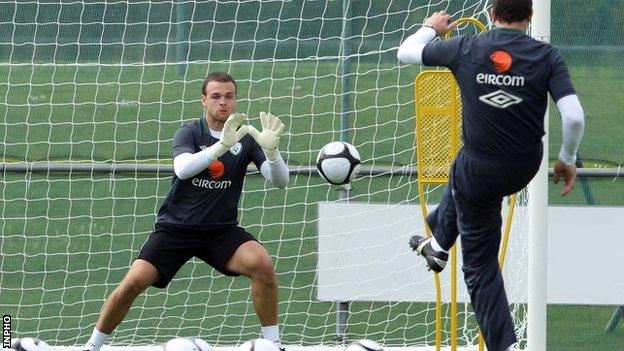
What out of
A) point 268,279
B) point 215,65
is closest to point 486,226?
point 268,279

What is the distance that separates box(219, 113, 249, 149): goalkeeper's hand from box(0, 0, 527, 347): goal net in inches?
71.8

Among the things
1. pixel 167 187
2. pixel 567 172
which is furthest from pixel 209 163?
pixel 167 187

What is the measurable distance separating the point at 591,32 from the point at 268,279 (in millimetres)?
2927

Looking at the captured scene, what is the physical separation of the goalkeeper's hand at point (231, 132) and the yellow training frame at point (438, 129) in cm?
92

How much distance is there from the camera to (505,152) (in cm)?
586

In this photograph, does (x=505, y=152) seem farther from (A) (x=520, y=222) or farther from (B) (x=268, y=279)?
(A) (x=520, y=222)

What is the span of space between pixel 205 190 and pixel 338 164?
0.75 meters

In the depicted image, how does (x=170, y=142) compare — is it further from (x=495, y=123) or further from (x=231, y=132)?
(x=495, y=123)

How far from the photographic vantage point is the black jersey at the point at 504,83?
5746 millimetres

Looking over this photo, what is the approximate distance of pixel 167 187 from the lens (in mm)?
9711

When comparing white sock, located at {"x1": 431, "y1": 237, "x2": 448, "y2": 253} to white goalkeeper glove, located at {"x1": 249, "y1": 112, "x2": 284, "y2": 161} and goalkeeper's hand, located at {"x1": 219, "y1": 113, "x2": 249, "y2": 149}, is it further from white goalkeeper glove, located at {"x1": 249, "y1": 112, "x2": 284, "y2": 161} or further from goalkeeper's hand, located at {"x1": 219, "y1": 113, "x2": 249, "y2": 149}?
goalkeeper's hand, located at {"x1": 219, "y1": 113, "x2": 249, "y2": 149}

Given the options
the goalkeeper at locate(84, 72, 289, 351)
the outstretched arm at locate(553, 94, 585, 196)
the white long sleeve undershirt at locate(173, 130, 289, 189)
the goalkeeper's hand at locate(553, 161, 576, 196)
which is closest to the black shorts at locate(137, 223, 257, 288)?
the goalkeeper at locate(84, 72, 289, 351)

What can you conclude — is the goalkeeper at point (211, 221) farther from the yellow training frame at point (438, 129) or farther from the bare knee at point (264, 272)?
the yellow training frame at point (438, 129)

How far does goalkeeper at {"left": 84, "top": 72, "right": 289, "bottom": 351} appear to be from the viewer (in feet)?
22.7
